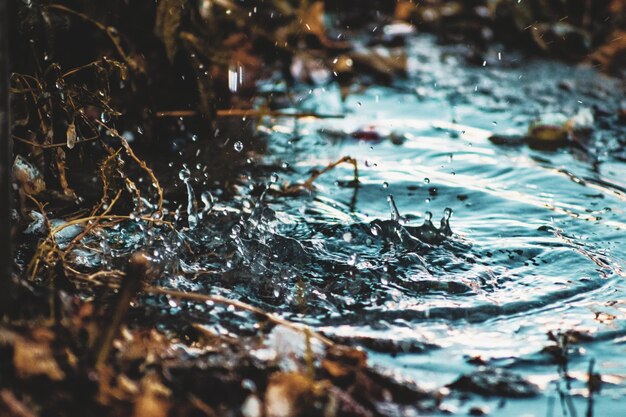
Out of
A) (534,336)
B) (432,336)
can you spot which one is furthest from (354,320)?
(534,336)

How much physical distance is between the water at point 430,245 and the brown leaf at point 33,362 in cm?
66

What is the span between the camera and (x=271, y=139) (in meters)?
3.81

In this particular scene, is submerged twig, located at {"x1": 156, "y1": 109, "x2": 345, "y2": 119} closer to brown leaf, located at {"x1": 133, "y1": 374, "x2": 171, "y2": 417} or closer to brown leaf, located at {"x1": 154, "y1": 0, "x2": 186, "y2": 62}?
brown leaf, located at {"x1": 154, "y1": 0, "x2": 186, "y2": 62}

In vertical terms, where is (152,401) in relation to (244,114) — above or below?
below

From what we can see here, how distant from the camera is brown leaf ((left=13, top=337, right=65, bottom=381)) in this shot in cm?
137

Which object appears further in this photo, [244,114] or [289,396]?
[244,114]

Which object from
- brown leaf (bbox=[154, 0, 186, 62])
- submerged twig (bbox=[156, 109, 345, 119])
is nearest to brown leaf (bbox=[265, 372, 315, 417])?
brown leaf (bbox=[154, 0, 186, 62])

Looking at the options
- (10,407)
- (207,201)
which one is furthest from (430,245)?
(10,407)

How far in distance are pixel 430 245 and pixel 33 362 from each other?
157 cm

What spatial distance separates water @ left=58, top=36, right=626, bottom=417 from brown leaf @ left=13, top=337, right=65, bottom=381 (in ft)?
2.17

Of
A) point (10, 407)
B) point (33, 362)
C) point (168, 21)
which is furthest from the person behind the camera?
point (168, 21)

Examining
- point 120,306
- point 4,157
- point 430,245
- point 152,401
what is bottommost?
point 430,245

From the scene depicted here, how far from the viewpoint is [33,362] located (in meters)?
1.37

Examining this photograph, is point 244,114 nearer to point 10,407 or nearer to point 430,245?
point 430,245
